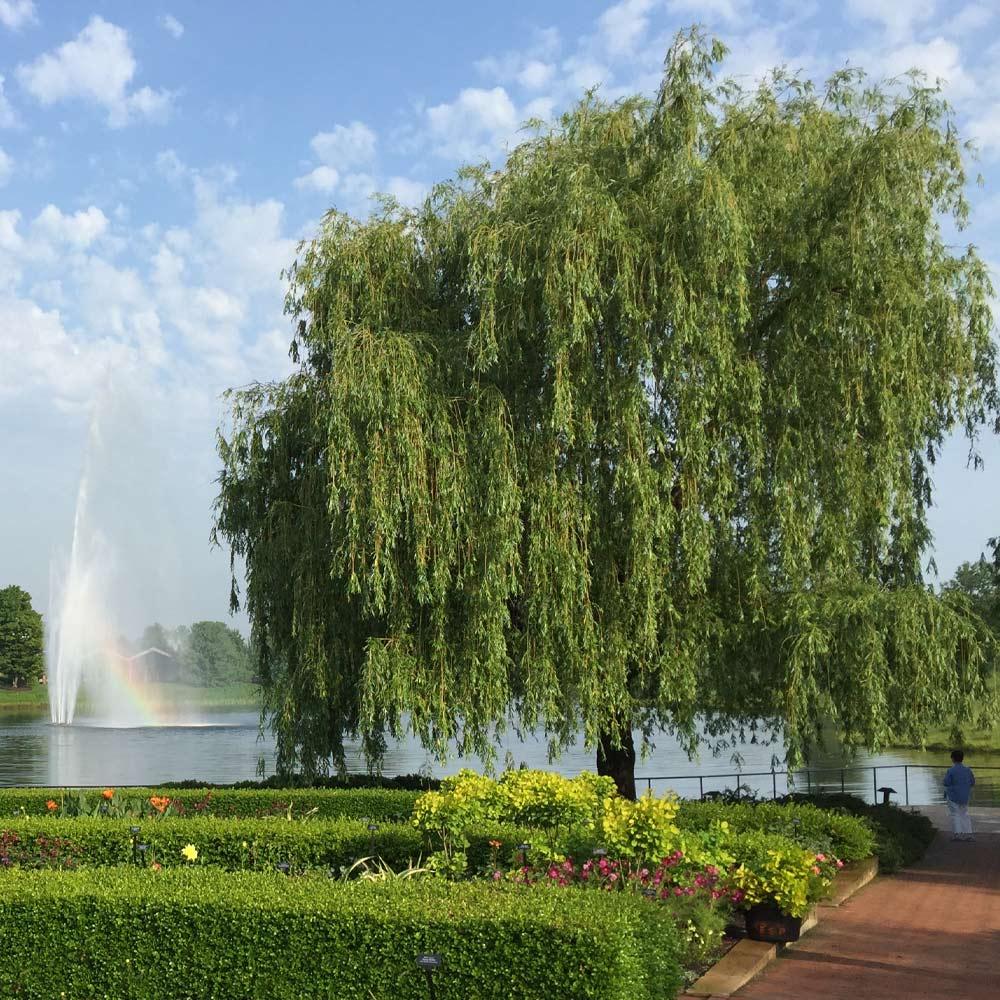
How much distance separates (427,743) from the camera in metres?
14.1

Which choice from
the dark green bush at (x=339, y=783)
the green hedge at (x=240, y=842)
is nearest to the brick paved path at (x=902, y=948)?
the green hedge at (x=240, y=842)

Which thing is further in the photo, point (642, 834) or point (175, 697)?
point (175, 697)

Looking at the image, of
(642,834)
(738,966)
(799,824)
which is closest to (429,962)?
(642,834)

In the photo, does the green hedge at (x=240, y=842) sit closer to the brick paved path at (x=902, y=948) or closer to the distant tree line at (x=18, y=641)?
the brick paved path at (x=902, y=948)

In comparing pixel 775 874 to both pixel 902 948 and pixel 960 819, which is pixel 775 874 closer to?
pixel 902 948

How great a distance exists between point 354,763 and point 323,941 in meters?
27.5

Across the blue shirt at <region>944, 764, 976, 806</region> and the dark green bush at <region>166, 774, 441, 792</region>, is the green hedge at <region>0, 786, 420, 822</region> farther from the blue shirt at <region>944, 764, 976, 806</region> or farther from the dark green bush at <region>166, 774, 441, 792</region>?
the blue shirt at <region>944, 764, 976, 806</region>

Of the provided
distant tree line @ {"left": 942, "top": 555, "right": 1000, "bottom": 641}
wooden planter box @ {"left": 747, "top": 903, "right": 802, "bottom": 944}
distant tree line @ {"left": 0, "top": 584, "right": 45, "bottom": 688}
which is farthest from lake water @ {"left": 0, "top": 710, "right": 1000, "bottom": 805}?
distant tree line @ {"left": 0, "top": 584, "right": 45, "bottom": 688}

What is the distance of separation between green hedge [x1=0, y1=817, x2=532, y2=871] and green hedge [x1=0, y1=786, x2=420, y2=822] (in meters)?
1.99

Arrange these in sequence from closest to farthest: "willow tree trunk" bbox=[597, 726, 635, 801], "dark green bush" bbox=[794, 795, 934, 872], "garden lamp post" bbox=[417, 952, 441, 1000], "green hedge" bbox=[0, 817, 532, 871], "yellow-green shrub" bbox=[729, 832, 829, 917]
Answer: "garden lamp post" bbox=[417, 952, 441, 1000] < "yellow-green shrub" bbox=[729, 832, 829, 917] < "green hedge" bbox=[0, 817, 532, 871] < "dark green bush" bbox=[794, 795, 934, 872] < "willow tree trunk" bbox=[597, 726, 635, 801]

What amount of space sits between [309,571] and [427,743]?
2754 mm

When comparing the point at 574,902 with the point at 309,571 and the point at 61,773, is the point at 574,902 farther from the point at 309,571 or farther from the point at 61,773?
the point at 61,773

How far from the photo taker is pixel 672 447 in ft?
46.7

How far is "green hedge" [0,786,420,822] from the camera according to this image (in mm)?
13500
